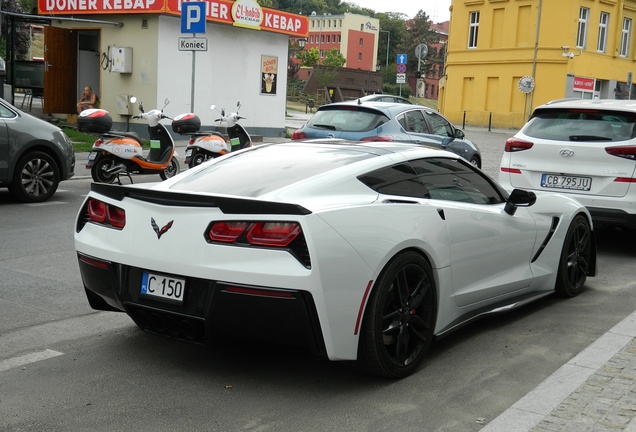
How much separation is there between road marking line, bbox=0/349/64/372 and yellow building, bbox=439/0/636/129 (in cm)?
4429

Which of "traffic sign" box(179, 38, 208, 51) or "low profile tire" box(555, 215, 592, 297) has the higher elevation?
"traffic sign" box(179, 38, 208, 51)

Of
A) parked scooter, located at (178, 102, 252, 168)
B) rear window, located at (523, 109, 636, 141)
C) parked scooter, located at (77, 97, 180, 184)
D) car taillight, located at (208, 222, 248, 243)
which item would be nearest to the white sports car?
car taillight, located at (208, 222, 248, 243)

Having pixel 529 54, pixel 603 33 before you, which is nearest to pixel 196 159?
pixel 529 54

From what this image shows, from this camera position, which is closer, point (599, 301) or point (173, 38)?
point (599, 301)

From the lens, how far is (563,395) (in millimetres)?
4512

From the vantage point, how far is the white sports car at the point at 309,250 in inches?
169

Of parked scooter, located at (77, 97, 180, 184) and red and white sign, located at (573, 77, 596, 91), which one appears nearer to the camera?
parked scooter, located at (77, 97, 180, 184)

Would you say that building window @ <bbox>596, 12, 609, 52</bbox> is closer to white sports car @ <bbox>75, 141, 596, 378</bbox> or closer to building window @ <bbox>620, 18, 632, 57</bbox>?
building window @ <bbox>620, 18, 632, 57</bbox>

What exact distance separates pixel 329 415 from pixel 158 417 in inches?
33.6

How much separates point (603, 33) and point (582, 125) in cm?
4511

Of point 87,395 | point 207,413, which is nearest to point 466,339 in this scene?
point 207,413

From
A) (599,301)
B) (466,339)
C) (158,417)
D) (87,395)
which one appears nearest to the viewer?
(158,417)

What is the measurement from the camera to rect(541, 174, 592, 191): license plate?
9084 millimetres

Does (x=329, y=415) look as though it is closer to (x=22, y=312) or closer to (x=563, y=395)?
(x=563, y=395)
